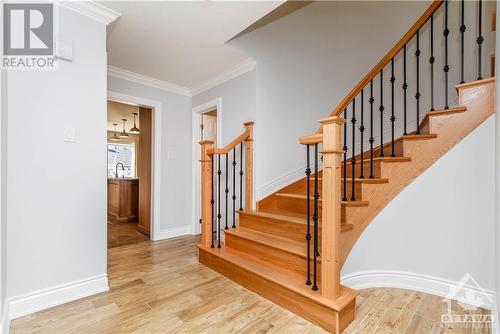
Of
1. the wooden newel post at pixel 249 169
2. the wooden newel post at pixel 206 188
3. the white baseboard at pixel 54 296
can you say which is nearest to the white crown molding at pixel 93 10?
the wooden newel post at pixel 206 188

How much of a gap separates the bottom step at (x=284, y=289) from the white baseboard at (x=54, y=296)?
38.8 inches

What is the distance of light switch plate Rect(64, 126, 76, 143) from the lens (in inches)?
73.6

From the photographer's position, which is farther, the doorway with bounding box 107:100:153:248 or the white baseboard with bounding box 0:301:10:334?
the doorway with bounding box 107:100:153:248

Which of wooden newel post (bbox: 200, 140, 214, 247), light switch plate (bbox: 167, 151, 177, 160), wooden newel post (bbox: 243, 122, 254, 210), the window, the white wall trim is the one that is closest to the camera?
wooden newel post (bbox: 200, 140, 214, 247)

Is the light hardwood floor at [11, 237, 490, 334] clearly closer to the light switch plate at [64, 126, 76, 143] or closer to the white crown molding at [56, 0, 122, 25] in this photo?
the light switch plate at [64, 126, 76, 143]

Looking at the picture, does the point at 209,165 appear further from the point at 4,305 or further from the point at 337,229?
the point at 4,305

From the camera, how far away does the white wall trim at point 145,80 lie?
314cm

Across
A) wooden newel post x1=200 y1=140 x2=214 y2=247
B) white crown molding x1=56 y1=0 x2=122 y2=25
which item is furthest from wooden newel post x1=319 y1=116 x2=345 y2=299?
white crown molding x1=56 y1=0 x2=122 y2=25

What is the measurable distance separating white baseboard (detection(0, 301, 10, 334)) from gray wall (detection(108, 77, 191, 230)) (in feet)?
6.51

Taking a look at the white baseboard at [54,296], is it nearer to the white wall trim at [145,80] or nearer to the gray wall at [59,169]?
the gray wall at [59,169]

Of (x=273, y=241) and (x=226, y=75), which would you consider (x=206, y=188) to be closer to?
(x=273, y=241)

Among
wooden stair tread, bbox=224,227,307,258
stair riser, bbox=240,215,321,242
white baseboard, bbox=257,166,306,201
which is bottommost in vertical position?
wooden stair tread, bbox=224,227,307,258

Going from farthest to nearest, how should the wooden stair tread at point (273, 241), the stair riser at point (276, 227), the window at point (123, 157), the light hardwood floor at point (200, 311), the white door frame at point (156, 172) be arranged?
the window at point (123, 157)
the white door frame at point (156, 172)
the stair riser at point (276, 227)
the wooden stair tread at point (273, 241)
the light hardwood floor at point (200, 311)

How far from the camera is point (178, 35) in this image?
2.41 m
